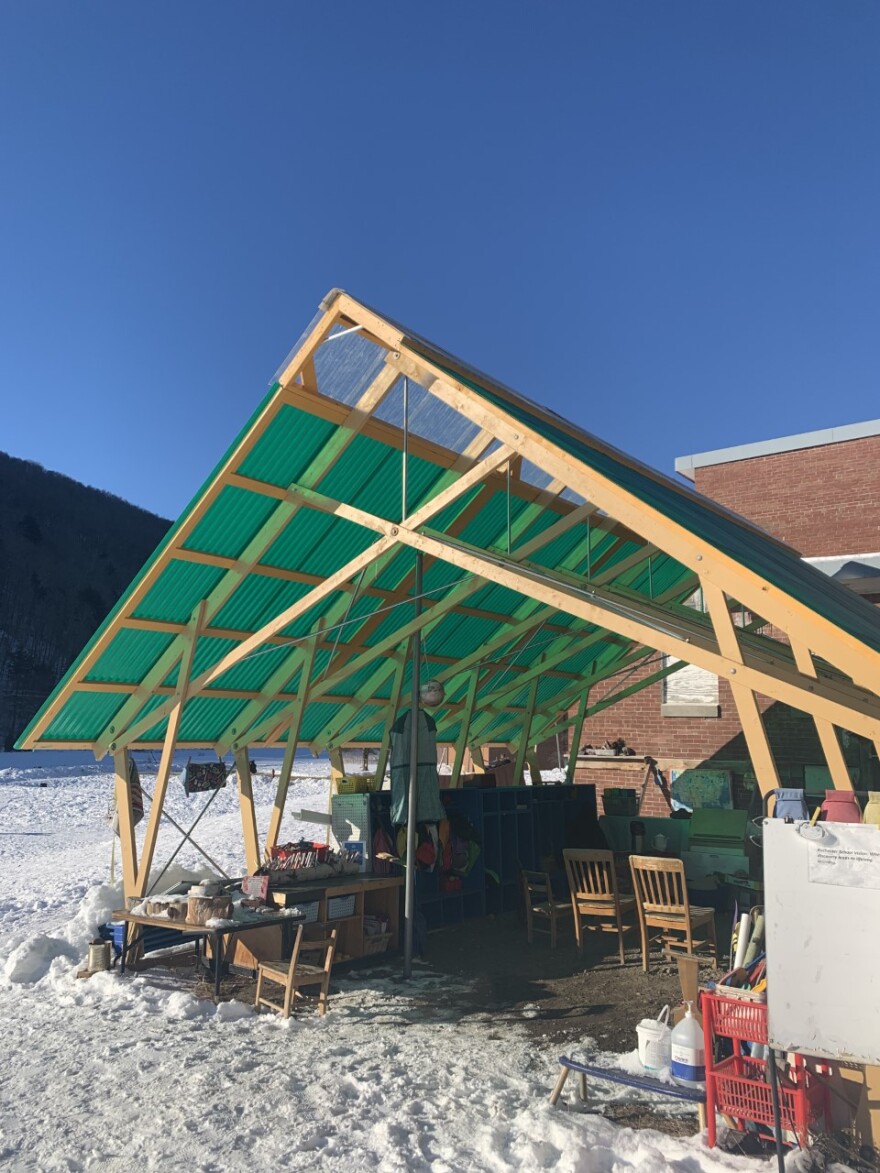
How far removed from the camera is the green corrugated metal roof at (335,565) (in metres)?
7.54

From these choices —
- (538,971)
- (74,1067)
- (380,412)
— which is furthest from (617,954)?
(380,412)

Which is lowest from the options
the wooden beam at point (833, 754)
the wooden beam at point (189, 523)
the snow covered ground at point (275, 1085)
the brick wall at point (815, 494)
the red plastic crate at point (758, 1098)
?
the snow covered ground at point (275, 1085)

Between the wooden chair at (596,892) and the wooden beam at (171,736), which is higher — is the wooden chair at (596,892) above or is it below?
below

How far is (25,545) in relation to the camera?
90.4m

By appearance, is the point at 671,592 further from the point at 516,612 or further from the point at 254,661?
the point at 254,661

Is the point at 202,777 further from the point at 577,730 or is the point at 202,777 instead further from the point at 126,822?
the point at 577,730

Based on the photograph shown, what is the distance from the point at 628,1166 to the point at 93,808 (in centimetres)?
2447

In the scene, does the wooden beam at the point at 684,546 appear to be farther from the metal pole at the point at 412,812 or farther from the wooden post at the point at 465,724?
the wooden post at the point at 465,724

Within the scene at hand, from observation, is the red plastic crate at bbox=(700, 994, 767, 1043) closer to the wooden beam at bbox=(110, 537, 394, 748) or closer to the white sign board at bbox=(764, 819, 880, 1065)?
the white sign board at bbox=(764, 819, 880, 1065)

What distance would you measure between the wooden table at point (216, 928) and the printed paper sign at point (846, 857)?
527 cm

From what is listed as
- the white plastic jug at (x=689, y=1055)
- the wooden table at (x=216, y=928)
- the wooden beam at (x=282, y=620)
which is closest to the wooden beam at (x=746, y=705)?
the white plastic jug at (x=689, y=1055)

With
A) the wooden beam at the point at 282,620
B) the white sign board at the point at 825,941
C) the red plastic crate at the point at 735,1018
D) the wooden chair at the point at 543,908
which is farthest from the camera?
the wooden chair at the point at 543,908

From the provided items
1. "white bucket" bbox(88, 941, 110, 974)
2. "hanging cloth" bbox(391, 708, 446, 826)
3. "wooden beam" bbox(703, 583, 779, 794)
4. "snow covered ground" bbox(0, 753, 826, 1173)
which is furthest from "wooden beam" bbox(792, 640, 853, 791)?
"white bucket" bbox(88, 941, 110, 974)

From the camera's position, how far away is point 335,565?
967 centimetres
